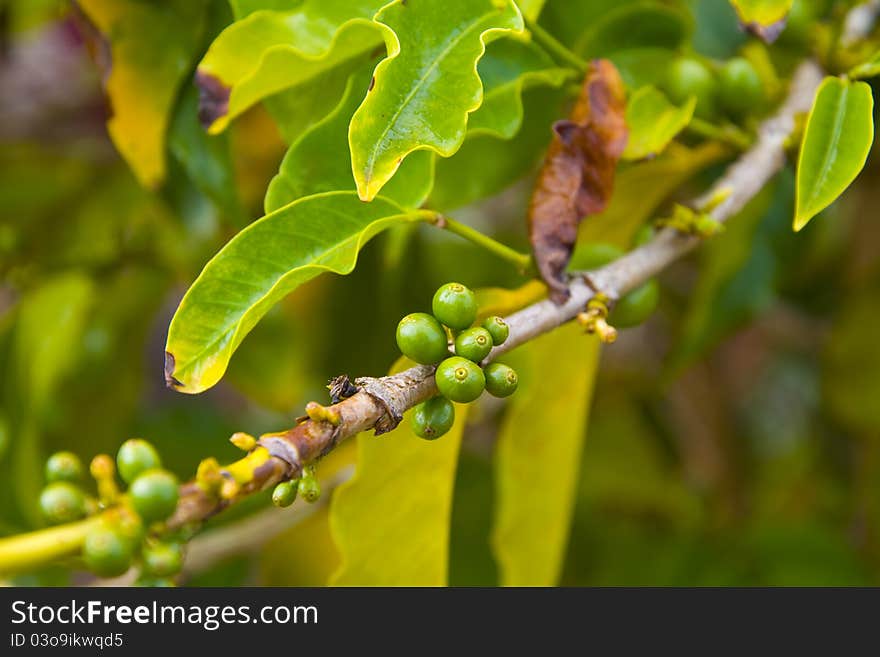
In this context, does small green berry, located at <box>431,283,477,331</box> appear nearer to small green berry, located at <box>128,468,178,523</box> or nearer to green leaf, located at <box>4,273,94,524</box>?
small green berry, located at <box>128,468,178,523</box>

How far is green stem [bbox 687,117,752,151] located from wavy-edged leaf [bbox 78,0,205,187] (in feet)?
1.48

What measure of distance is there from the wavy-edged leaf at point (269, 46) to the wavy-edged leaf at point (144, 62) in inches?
6.7

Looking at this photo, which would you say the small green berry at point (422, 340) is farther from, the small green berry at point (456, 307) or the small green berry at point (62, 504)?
the small green berry at point (62, 504)

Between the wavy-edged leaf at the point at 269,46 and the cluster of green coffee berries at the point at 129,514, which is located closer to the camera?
the cluster of green coffee berries at the point at 129,514

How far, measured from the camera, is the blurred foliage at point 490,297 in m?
0.89

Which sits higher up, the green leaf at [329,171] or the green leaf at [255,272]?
the green leaf at [329,171]

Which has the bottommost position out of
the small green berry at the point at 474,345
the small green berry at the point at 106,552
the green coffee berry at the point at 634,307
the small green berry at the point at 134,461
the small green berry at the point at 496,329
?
the small green berry at the point at 106,552

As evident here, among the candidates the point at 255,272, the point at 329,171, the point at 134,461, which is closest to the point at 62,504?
the point at 134,461

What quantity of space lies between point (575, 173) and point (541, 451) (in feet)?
1.08

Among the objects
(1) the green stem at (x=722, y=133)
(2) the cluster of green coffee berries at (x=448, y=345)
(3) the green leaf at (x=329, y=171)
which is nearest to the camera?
(2) the cluster of green coffee berries at (x=448, y=345)

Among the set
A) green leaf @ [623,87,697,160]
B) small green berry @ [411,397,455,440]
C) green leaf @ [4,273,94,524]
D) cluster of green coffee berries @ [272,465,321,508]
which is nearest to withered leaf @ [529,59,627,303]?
green leaf @ [623,87,697,160]

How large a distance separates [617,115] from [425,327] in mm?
270

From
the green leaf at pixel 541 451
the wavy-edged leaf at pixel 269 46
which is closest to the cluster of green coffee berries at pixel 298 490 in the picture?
the wavy-edged leaf at pixel 269 46

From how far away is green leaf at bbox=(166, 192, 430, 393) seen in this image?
1.89 feet
